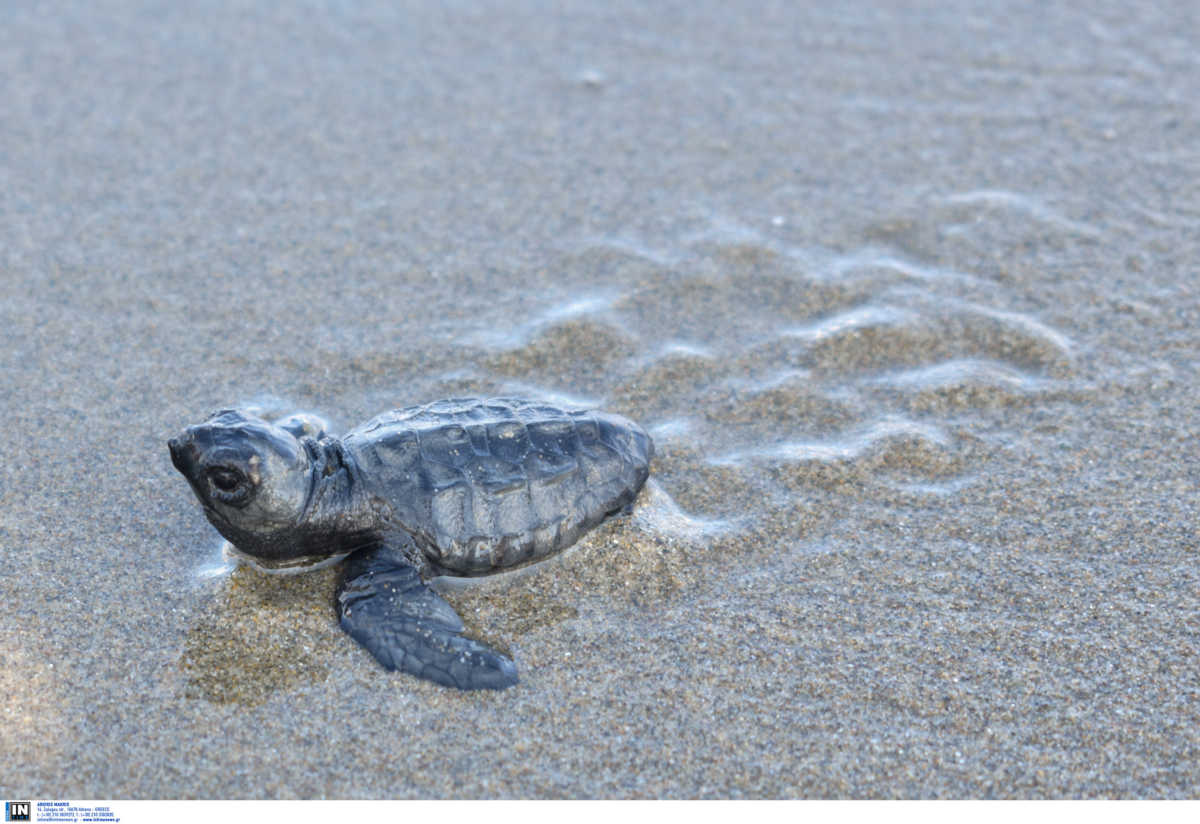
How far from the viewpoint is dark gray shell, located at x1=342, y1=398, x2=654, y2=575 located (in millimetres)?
3322

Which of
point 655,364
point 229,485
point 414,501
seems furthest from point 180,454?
point 655,364

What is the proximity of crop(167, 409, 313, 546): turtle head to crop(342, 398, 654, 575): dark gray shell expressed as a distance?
0.24 metres

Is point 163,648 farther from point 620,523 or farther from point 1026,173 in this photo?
point 1026,173

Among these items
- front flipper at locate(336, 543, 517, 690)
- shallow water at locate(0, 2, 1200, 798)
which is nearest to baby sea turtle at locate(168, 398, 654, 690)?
front flipper at locate(336, 543, 517, 690)

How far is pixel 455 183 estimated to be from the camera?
5582 millimetres

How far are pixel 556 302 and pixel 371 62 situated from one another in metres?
2.77

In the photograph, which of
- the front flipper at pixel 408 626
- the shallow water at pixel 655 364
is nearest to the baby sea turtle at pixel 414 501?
the front flipper at pixel 408 626

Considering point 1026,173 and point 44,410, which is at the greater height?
point 1026,173

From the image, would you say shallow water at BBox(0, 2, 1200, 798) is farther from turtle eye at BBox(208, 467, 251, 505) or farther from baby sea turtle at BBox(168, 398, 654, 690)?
turtle eye at BBox(208, 467, 251, 505)

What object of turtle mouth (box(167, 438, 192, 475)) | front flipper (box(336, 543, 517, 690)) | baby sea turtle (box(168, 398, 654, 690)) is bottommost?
front flipper (box(336, 543, 517, 690))

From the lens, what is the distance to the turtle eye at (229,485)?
3160mm

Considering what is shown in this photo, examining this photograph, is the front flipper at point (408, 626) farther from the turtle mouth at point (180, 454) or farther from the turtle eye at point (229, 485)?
the turtle mouth at point (180, 454)

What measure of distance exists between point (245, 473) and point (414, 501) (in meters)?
0.51

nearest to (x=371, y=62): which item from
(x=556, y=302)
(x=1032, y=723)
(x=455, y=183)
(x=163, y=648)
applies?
(x=455, y=183)
